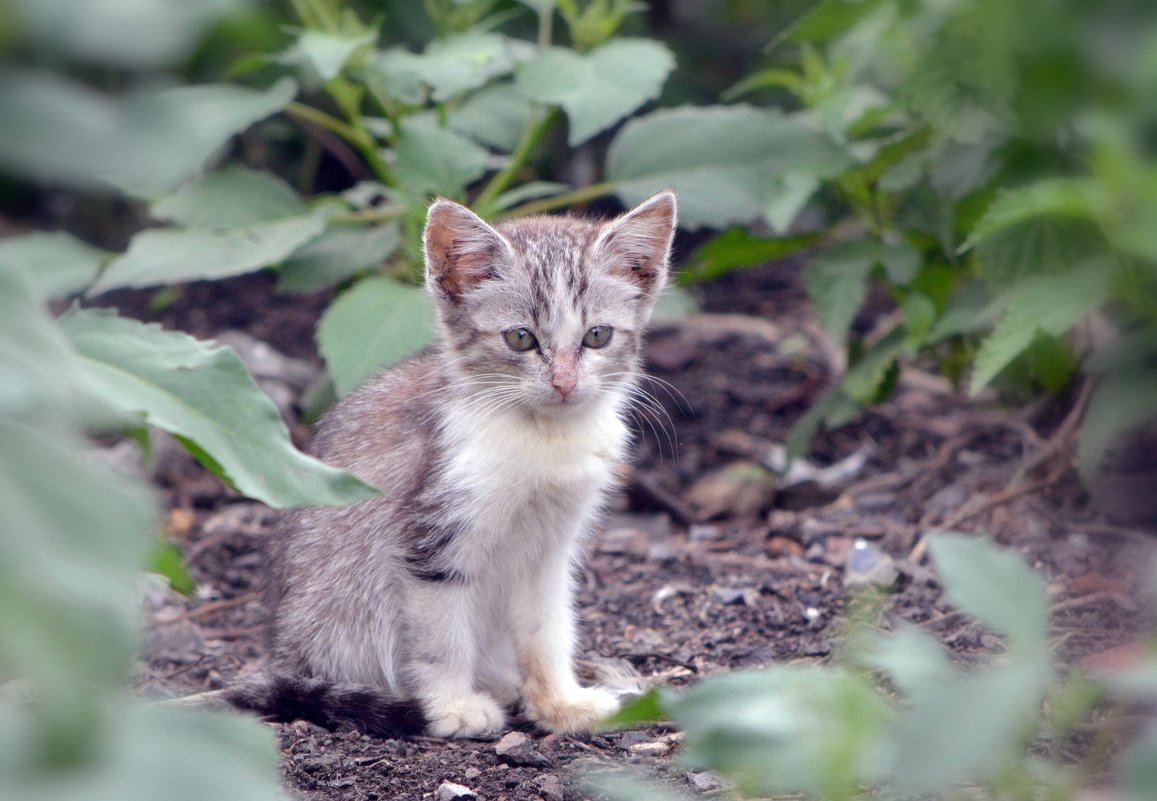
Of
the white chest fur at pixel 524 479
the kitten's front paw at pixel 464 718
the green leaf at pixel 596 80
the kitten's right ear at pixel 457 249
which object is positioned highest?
the green leaf at pixel 596 80

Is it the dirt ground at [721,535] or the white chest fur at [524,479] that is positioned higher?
the white chest fur at [524,479]

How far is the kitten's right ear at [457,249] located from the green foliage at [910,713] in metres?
2.52

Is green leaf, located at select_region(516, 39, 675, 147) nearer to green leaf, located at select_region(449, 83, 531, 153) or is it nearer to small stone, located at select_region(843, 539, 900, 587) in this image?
green leaf, located at select_region(449, 83, 531, 153)

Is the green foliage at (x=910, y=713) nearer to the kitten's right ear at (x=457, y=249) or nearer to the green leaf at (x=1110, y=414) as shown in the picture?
the green leaf at (x=1110, y=414)

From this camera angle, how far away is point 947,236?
4.82m

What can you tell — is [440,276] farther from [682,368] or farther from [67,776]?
[67,776]

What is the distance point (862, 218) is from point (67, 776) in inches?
175

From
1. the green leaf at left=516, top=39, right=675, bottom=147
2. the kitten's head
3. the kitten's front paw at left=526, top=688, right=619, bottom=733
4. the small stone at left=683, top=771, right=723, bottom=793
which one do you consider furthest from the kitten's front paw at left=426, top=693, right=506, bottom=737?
the green leaf at left=516, top=39, right=675, bottom=147

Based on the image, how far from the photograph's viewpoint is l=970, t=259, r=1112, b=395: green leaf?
3711 millimetres

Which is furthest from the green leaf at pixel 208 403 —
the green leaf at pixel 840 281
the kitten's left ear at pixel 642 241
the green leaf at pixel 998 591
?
the green leaf at pixel 840 281

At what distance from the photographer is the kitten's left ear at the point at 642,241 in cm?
417

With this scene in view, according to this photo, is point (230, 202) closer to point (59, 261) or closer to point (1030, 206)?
point (59, 261)

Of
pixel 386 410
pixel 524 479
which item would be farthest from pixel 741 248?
pixel 524 479

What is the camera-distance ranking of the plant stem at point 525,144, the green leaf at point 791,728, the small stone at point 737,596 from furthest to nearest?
the plant stem at point 525,144 → the small stone at point 737,596 → the green leaf at point 791,728
